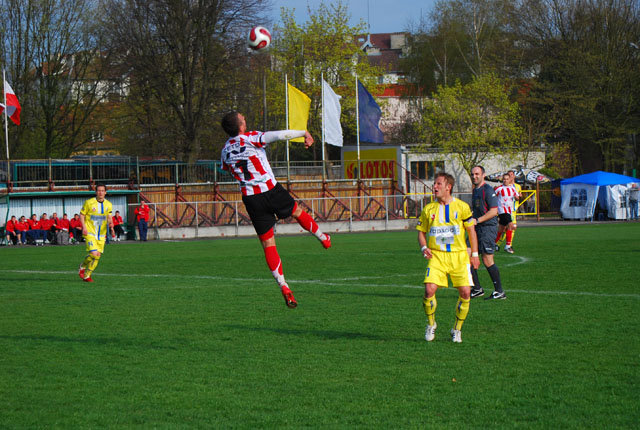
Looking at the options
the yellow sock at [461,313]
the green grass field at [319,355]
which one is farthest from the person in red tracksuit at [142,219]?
the yellow sock at [461,313]

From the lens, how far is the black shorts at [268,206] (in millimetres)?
A: 9977

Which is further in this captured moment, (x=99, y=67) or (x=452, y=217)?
(x=99, y=67)

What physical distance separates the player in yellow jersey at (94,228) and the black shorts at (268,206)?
8.66m

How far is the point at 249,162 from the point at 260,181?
0.96 ft

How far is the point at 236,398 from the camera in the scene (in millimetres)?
6797

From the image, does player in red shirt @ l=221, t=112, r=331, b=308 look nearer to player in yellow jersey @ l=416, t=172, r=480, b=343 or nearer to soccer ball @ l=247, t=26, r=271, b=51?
player in yellow jersey @ l=416, t=172, r=480, b=343

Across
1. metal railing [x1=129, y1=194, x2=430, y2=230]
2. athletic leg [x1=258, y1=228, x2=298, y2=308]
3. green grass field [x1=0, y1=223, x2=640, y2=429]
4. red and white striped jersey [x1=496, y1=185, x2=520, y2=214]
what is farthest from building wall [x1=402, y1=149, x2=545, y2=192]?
athletic leg [x1=258, y1=228, x2=298, y2=308]

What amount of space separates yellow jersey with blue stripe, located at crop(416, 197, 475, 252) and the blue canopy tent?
40017 mm

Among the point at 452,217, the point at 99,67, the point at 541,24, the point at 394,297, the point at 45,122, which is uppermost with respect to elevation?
the point at 541,24

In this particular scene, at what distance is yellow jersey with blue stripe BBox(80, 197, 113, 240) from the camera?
1814cm

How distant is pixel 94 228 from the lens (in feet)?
59.6

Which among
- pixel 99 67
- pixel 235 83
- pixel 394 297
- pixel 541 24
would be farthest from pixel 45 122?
pixel 394 297

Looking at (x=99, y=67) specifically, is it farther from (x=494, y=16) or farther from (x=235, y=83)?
(x=494, y=16)

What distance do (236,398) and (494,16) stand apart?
7591cm
